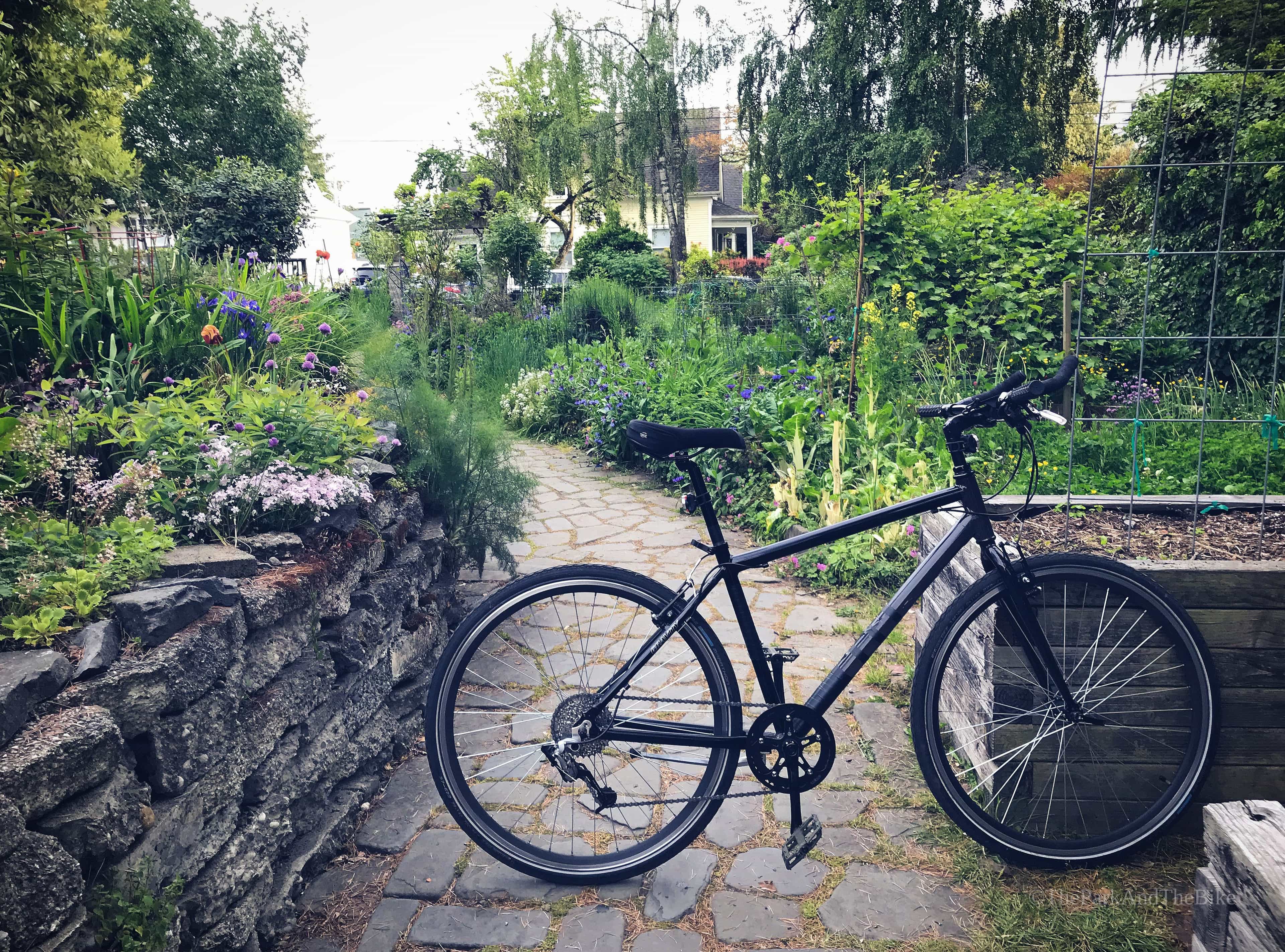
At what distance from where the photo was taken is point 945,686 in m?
2.71

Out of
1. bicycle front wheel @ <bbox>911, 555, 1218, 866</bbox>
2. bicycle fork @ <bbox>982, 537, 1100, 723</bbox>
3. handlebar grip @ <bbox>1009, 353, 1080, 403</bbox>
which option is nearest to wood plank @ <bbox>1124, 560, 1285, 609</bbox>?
bicycle front wheel @ <bbox>911, 555, 1218, 866</bbox>

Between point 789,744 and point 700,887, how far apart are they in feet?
1.55

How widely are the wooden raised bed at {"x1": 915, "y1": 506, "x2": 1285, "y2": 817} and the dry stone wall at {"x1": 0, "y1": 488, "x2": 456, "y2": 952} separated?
234 centimetres

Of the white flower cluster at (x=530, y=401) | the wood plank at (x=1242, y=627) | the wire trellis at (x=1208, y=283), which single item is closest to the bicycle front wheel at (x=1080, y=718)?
the wood plank at (x=1242, y=627)

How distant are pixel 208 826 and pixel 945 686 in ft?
7.17

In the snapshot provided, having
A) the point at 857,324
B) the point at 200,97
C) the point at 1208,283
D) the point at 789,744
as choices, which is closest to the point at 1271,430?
the point at 789,744

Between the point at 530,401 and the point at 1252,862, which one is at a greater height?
the point at 1252,862

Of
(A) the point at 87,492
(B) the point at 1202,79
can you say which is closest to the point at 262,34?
(B) the point at 1202,79

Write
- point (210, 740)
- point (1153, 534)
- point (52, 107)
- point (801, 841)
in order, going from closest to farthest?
1. point (210, 740)
2. point (801, 841)
3. point (1153, 534)
4. point (52, 107)

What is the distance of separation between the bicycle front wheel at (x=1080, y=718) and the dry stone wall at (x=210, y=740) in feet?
5.57

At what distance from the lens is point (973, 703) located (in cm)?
244

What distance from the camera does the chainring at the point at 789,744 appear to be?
Result: 2180 mm

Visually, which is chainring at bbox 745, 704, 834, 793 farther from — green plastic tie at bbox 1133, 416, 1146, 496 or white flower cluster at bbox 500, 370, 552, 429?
white flower cluster at bbox 500, 370, 552, 429

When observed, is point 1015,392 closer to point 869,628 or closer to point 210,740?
point 869,628
